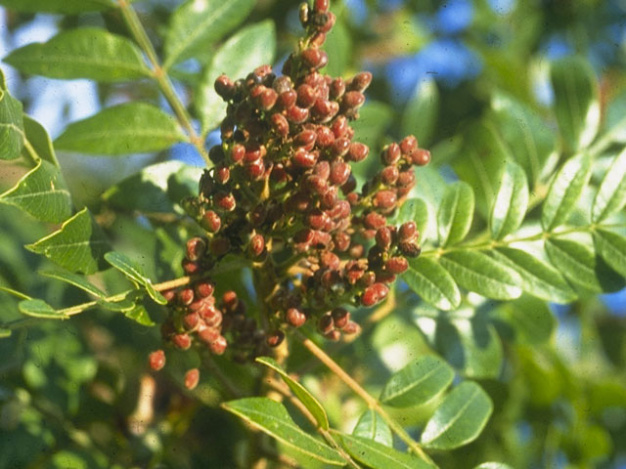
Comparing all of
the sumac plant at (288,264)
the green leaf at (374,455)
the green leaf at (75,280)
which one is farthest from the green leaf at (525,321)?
the green leaf at (75,280)

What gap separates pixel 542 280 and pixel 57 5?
3.24 feet

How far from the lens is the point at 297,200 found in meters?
1.08

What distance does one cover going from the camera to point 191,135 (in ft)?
4.82

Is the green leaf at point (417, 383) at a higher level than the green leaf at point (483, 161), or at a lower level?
lower

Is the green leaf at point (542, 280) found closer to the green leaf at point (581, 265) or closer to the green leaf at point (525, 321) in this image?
the green leaf at point (581, 265)

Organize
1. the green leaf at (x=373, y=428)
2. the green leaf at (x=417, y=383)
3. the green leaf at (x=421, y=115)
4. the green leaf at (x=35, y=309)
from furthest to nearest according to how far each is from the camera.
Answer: the green leaf at (x=421, y=115) → the green leaf at (x=417, y=383) → the green leaf at (x=373, y=428) → the green leaf at (x=35, y=309)

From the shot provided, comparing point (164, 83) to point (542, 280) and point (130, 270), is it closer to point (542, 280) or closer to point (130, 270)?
point (130, 270)

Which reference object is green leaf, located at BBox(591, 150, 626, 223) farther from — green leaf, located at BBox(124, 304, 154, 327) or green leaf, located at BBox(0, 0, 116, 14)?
green leaf, located at BBox(0, 0, 116, 14)

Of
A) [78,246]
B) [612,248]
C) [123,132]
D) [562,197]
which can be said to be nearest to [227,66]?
[123,132]

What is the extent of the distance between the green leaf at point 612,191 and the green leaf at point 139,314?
0.78 meters

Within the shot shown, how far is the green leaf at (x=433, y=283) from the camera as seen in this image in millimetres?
1217

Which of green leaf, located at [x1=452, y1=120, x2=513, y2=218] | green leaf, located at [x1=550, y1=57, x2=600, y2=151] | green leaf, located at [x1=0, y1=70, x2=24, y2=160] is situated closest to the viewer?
green leaf, located at [x1=0, y1=70, x2=24, y2=160]

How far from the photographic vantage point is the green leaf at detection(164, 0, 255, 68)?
5.05 feet

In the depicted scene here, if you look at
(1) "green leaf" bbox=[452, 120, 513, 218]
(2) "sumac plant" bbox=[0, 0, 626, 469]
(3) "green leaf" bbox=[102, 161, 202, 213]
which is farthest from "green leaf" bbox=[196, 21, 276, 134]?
(1) "green leaf" bbox=[452, 120, 513, 218]
